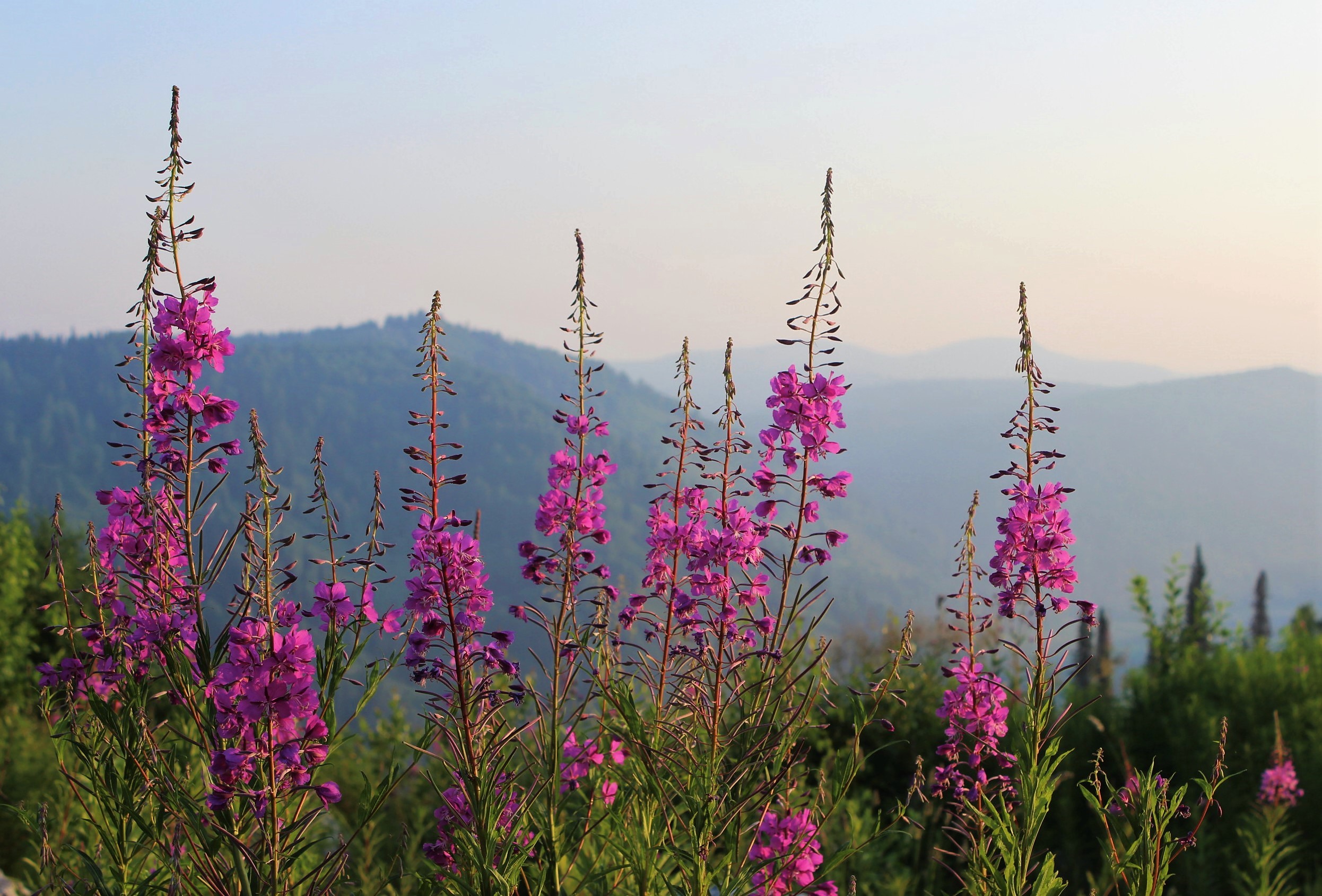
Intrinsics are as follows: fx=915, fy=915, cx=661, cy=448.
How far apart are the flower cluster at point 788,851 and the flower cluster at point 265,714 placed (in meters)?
1.38

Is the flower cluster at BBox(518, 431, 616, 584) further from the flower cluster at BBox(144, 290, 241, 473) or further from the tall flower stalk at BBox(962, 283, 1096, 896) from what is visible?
the tall flower stalk at BBox(962, 283, 1096, 896)

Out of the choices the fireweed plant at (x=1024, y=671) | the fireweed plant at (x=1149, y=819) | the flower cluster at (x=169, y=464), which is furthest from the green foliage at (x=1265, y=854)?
the flower cluster at (x=169, y=464)

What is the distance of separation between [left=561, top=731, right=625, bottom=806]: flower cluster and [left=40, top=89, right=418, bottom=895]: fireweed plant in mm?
897

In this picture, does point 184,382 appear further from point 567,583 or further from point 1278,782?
point 1278,782

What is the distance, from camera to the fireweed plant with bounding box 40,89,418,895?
2.17 meters

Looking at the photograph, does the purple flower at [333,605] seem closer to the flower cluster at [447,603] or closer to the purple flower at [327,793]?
the flower cluster at [447,603]

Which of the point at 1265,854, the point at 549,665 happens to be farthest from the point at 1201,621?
the point at 549,665

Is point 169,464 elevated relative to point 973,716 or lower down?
elevated

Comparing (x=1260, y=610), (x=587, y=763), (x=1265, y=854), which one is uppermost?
(x=587, y=763)

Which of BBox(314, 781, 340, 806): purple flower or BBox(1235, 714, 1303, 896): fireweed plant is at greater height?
BBox(314, 781, 340, 806): purple flower

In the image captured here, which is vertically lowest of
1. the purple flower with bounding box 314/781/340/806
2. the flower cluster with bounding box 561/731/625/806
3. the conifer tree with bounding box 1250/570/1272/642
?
the conifer tree with bounding box 1250/570/1272/642

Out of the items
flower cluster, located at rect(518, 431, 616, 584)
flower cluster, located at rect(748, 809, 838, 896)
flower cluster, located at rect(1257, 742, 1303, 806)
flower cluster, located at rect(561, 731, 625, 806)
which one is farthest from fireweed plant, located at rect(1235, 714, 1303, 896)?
flower cluster, located at rect(518, 431, 616, 584)

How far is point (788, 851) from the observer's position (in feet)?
9.34

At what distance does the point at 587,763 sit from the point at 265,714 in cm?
135
